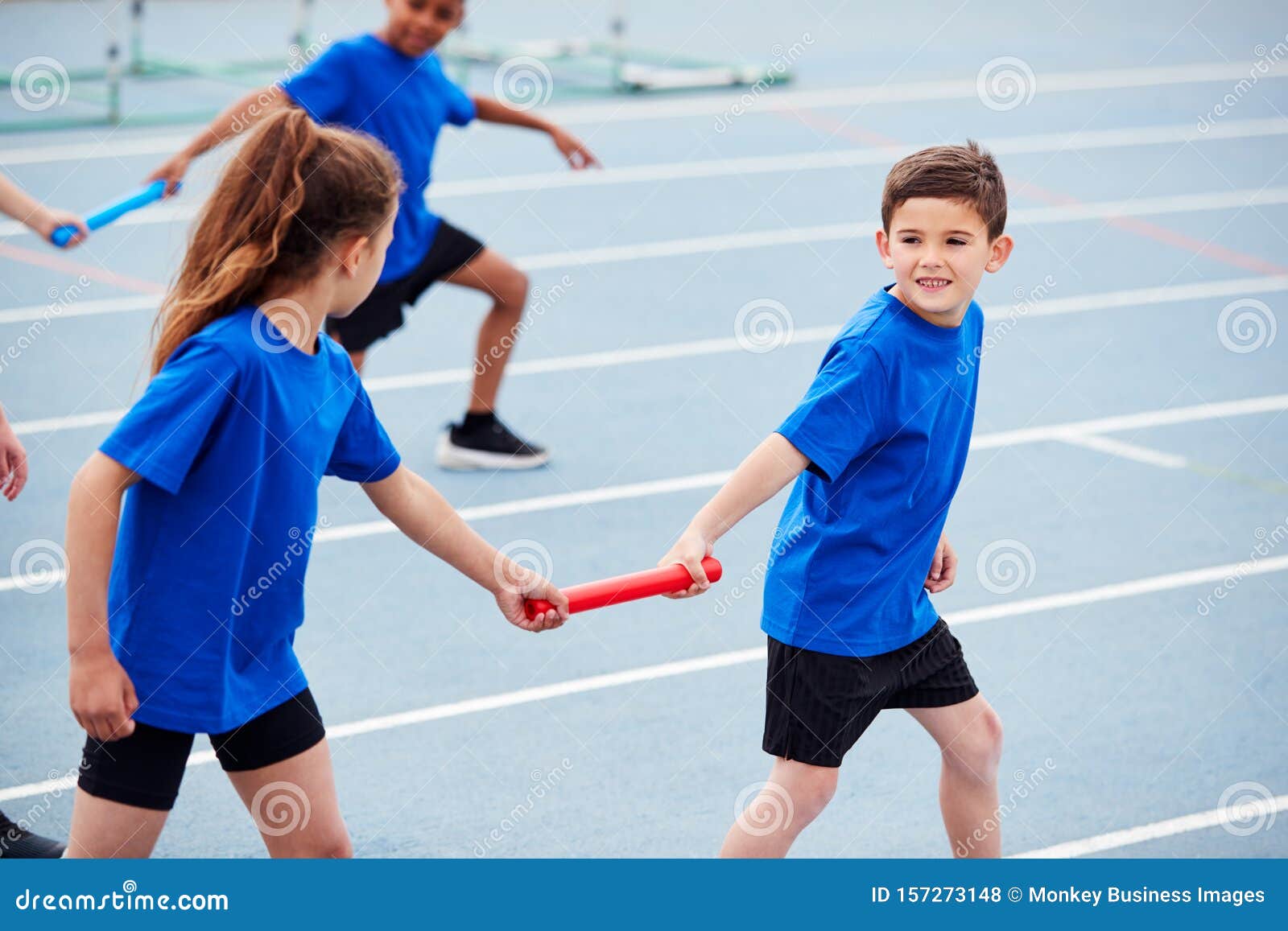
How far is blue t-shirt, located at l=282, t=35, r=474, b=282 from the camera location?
6.43m

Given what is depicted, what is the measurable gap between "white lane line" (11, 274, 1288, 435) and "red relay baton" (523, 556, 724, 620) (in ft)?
16.7

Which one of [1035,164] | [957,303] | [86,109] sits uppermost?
[957,303]

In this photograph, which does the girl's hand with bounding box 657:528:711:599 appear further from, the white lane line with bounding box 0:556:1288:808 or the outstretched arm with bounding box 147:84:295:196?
the outstretched arm with bounding box 147:84:295:196

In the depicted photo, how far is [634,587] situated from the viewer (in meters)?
3.03

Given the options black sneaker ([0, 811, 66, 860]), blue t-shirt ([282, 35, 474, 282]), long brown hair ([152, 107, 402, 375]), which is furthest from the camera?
blue t-shirt ([282, 35, 474, 282])

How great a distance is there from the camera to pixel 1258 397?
8375 millimetres

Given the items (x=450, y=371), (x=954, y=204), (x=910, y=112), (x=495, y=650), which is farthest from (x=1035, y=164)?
(x=954, y=204)

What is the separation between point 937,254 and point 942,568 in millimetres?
805

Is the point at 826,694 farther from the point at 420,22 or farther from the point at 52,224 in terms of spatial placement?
the point at 420,22

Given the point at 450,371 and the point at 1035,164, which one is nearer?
the point at 450,371

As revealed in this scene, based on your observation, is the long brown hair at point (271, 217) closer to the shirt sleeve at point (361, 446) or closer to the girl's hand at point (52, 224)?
the shirt sleeve at point (361, 446)

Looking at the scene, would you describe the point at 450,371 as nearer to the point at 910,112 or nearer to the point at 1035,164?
the point at 1035,164

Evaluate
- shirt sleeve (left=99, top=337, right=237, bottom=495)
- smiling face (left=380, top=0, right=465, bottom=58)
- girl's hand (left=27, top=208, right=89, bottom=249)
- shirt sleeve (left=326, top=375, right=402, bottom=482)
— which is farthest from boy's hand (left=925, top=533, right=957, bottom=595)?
smiling face (left=380, top=0, right=465, bottom=58)

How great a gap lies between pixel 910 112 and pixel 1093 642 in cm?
1054
